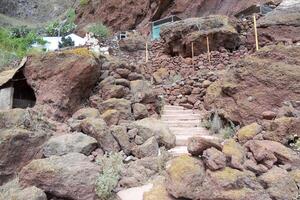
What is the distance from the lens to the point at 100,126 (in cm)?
593

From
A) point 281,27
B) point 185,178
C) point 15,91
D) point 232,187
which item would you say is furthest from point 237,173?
point 281,27

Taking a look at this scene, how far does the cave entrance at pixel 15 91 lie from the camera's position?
7148mm

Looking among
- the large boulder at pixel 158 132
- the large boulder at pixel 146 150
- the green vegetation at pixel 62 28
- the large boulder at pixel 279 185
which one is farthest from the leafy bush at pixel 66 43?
the large boulder at pixel 279 185

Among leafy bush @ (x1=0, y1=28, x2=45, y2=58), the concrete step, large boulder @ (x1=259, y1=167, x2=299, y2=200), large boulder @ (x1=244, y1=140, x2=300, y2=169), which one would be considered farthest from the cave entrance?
leafy bush @ (x1=0, y1=28, x2=45, y2=58)

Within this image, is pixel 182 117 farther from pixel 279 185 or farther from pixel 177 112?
pixel 279 185

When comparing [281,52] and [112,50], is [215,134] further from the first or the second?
[112,50]

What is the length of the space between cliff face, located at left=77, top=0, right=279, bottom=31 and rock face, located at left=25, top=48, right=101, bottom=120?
12.1 metres

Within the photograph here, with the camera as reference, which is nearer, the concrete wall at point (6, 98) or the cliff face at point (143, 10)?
the concrete wall at point (6, 98)

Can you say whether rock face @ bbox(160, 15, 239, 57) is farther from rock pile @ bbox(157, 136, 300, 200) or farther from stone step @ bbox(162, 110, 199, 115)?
rock pile @ bbox(157, 136, 300, 200)

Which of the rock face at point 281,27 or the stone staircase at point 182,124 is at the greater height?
the rock face at point 281,27

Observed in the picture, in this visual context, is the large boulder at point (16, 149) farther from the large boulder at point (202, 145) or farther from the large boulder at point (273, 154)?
the large boulder at point (273, 154)

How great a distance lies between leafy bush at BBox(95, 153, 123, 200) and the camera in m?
4.61

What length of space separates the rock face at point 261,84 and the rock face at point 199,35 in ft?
17.2

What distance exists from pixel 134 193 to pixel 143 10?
18393 mm
